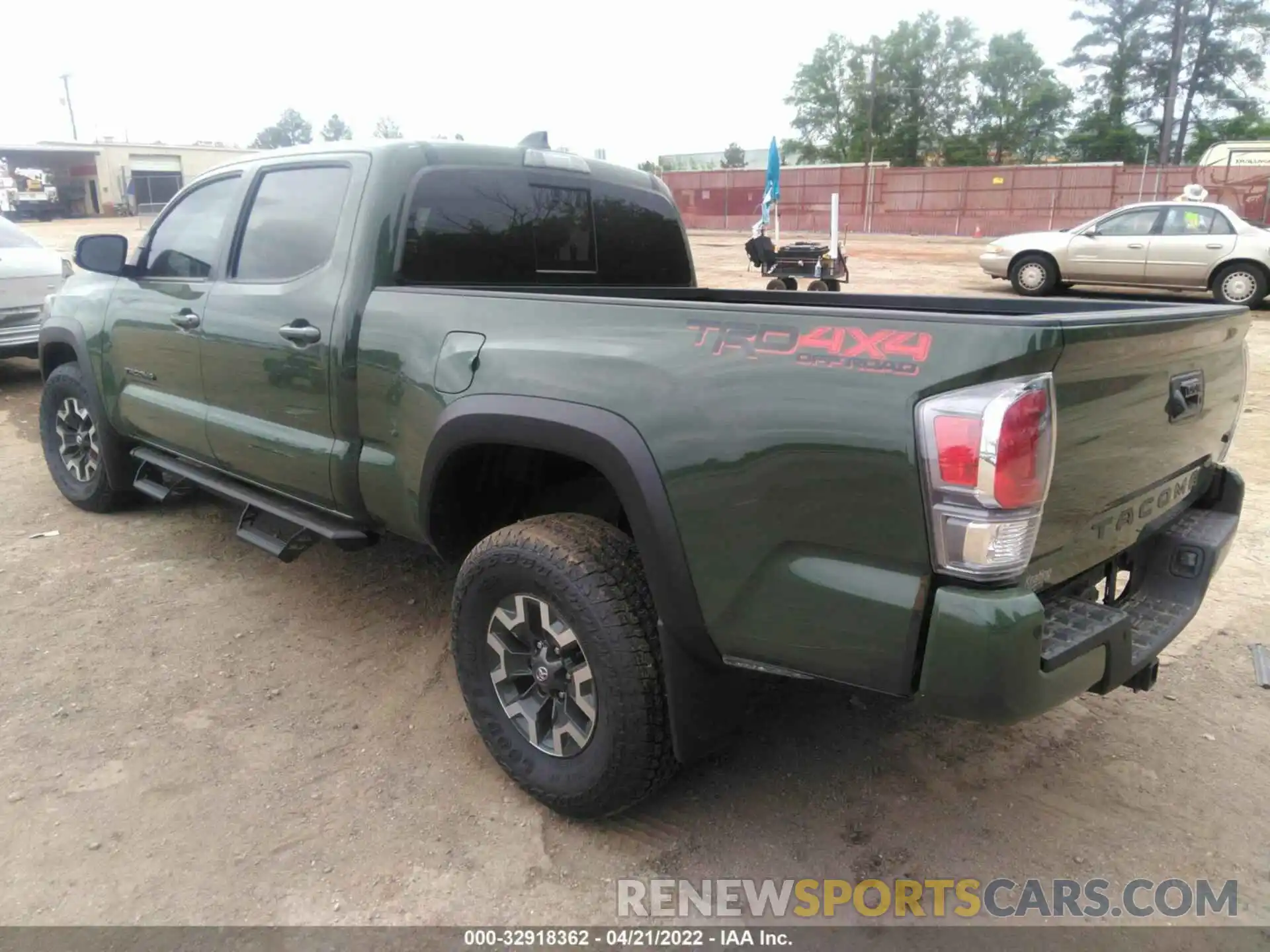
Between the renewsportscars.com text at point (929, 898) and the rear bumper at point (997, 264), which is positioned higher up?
the rear bumper at point (997, 264)

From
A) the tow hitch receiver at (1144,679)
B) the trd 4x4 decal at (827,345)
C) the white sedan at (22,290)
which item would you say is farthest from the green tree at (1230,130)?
the trd 4x4 decal at (827,345)

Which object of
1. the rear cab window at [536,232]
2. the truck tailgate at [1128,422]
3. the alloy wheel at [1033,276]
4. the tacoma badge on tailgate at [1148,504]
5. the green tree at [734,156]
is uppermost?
the green tree at [734,156]

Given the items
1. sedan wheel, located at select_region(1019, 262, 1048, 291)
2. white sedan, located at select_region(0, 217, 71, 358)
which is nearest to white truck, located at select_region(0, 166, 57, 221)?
white sedan, located at select_region(0, 217, 71, 358)

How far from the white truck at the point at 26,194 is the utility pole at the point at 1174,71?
54485 mm

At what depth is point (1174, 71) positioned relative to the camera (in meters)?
43.5

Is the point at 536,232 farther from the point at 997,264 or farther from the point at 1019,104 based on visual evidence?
the point at 1019,104

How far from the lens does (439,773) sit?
2916 millimetres

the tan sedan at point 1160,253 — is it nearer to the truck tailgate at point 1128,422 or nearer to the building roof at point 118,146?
the truck tailgate at point 1128,422

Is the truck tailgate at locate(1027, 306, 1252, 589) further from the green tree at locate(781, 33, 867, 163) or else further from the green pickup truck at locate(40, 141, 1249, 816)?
the green tree at locate(781, 33, 867, 163)

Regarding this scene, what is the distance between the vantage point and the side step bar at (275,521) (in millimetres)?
3432

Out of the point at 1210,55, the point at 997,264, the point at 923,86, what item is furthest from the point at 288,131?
the point at 997,264

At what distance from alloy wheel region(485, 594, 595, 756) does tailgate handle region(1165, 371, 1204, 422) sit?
1679mm

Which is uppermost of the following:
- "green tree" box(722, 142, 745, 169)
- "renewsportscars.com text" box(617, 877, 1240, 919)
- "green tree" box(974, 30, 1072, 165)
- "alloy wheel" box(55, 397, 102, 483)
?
"green tree" box(974, 30, 1072, 165)

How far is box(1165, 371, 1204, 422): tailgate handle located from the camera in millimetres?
2359
